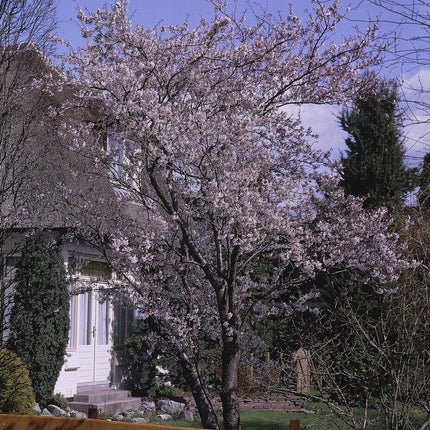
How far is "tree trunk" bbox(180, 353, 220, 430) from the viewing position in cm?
932

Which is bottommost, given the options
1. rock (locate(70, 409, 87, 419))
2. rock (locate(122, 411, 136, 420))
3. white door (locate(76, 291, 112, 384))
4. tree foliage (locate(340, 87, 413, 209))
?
rock (locate(122, 411, 136, 420))

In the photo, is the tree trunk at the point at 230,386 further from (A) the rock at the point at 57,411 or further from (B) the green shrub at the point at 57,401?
(B) the green shrub at the point at 57,401

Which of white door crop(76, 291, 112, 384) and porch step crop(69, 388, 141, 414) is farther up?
white door crop(76, 291, 112, 384)

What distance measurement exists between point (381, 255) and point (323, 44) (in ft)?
10.6

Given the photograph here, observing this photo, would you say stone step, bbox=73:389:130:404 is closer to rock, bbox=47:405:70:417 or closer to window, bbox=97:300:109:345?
rock, bbox=47:405:70:417

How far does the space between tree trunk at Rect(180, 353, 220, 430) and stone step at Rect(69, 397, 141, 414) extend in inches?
164

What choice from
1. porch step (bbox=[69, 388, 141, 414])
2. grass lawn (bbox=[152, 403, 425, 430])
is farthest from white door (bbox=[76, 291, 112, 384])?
grass lawn (bbox=[152, 403, 425, 430])

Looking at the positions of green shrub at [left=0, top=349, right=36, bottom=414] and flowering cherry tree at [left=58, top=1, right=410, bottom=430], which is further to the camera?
green shrub at [left=0, top=349, right=36, bottom=414]

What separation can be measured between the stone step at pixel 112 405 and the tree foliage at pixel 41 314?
71 cm

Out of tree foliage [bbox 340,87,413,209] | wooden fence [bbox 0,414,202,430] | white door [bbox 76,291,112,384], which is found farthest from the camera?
tree foliage [bbox 340,87,413,209]

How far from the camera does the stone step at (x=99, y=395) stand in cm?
1386

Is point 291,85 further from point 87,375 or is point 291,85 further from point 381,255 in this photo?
point 87,375

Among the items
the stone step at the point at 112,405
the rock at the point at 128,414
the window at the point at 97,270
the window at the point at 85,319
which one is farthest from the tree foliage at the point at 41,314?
the window at the point at 97,270

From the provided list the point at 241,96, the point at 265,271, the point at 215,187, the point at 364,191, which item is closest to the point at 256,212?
the point at 215,187
